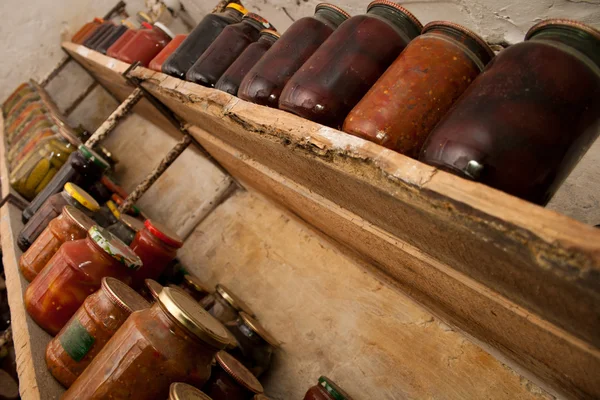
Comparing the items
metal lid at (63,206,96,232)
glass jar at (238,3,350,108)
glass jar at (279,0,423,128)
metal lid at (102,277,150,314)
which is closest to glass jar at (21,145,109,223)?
metal lid at (63,206,96,232)

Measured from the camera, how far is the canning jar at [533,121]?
19.0 inches

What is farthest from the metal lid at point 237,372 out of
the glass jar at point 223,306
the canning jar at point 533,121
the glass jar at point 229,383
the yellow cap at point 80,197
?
the yellow cap at point 80,197

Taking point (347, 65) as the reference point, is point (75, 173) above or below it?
below

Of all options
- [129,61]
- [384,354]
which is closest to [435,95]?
[384,354]

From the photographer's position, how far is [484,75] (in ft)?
1.83

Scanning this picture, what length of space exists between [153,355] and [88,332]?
22 centimetres

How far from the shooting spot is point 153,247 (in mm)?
1248

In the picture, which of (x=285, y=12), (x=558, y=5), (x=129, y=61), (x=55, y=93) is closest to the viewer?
(x=558, y=5)

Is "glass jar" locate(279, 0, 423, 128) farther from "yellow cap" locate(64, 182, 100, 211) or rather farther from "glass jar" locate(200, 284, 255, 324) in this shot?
"yellow cap" locate(64, 182, 100, 211)

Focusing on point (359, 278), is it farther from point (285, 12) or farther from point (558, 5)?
point (285, 12)

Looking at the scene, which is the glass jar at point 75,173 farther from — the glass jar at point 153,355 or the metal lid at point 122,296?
the glass jar at point 153,355

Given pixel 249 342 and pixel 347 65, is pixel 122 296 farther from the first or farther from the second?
pixel 347 65

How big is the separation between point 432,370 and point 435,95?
67cm

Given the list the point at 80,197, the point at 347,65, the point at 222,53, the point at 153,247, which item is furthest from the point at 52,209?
the point at 347,65
